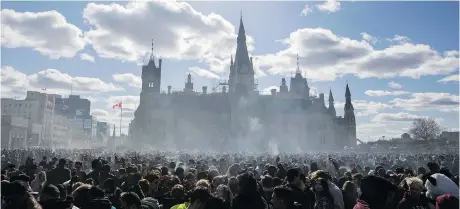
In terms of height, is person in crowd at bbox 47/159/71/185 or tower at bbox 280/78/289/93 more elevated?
tower at bbox 280/78/289/93

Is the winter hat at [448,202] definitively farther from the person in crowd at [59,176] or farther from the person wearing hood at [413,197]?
the person in crowd at [59,176]

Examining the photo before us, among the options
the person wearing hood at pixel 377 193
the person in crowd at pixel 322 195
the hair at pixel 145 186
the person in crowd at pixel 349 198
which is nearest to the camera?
the person wearing hood at pixel 377 193

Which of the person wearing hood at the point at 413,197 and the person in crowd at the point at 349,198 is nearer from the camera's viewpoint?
the person wearing hood at the point at 413,197

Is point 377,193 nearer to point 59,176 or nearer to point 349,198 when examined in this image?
point 349,198

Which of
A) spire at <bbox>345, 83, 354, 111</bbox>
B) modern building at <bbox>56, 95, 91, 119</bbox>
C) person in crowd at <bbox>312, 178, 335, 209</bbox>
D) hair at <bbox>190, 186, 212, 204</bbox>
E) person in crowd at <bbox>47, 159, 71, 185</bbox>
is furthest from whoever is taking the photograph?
modern building at <bbox>56, 95, 91, 119</bbox>

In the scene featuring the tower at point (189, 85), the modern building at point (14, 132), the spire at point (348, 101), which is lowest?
the modern building at point (14, 132)

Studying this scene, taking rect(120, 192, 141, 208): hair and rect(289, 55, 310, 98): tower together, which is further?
rect(289, 55, 310, 98): tower

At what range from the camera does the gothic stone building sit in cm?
9069

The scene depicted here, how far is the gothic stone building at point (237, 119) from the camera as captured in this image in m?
90.7

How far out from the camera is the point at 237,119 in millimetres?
92375

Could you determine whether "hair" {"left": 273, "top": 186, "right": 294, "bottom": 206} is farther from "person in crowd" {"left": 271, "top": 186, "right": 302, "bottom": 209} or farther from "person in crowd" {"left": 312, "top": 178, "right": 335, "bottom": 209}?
"person in crowd" {"left": 312, "top": 178, "right": 335, "bottom": 209}

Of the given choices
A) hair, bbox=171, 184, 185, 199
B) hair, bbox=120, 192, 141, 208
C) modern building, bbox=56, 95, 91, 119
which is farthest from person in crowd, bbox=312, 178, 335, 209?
modern building, bbox=56, 95, 91, 119

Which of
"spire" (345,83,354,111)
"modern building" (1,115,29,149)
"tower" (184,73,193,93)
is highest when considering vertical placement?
"tower" (184,73,193,93)

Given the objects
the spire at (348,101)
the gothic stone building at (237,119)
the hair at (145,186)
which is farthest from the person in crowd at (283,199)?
the spire at (348,101)
